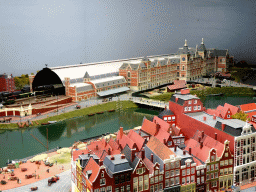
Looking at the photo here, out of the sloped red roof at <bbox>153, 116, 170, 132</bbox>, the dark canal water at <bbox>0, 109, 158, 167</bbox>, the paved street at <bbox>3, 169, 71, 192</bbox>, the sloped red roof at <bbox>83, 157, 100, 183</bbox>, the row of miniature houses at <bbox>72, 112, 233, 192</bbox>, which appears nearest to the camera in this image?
the sloped red roof at <bbox>83, 157, 100, 183</bbox>

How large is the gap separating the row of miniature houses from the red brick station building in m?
45.9

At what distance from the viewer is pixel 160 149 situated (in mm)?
34562

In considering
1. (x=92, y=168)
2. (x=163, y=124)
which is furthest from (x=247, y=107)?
(x=92, y=168)

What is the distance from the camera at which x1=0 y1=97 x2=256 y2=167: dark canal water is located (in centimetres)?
5400

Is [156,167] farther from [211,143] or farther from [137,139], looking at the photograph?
[137,139]

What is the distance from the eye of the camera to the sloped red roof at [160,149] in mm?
33281

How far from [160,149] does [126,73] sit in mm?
61319

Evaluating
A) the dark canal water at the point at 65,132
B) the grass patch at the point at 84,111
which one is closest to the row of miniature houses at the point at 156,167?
the dark canal water at the point at 65,132

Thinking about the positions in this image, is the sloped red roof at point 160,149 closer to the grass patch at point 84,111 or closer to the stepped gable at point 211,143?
the stepped gable at point 211,143

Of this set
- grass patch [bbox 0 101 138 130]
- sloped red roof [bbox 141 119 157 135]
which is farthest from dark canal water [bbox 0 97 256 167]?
sloped red roof [bbox 141 119 157 135]

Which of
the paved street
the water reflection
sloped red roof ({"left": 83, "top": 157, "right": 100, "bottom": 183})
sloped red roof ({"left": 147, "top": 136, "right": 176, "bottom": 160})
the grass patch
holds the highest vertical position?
sloped red roof ({"left": 147, "top": 136, "right": 176, "bottom": 160})

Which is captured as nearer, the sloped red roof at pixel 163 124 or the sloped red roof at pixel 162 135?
the sloped red roof at pixel 162 135

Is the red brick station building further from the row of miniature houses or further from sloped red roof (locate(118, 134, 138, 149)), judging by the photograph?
the row of miniature houses

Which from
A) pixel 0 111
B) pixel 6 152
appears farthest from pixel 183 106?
pixel 0 111
